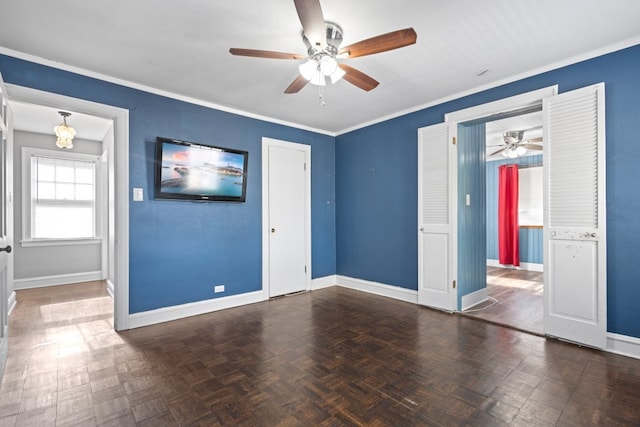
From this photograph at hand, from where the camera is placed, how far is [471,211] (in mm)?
3945

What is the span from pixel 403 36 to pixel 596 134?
6.75ft

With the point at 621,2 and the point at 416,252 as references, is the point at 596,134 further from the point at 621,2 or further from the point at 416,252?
the point at 416,252

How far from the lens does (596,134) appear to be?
2650mm

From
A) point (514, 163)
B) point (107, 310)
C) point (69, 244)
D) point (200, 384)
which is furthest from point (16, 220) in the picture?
point (514, 163)

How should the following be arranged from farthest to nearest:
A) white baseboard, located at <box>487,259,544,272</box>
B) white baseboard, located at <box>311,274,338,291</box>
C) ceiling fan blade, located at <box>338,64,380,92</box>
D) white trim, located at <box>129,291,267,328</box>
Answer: white baseboard, located at <box>487,259,544,272</box> < white baseboard, located at <box>311,274,338,291</box> < white trim, located at <box>129,291,267,328</box> < ceiling fan blade, located at <box>338,64,380,92</box>

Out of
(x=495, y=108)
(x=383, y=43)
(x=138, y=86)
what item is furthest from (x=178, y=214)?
(x=495, y=108)

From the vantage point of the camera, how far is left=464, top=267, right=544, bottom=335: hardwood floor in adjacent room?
333cm

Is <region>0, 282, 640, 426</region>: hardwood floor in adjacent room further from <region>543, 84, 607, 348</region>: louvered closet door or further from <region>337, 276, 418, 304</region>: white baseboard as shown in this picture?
<region>337, 276, 418, 304</region>: white baseboard

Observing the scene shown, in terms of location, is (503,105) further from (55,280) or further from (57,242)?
(55,280)

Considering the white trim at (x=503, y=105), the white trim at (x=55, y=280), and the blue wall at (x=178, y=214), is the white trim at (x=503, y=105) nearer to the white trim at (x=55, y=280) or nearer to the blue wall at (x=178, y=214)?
the blue wall at (x=178, y=214)

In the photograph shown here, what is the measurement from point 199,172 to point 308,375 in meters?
2.61

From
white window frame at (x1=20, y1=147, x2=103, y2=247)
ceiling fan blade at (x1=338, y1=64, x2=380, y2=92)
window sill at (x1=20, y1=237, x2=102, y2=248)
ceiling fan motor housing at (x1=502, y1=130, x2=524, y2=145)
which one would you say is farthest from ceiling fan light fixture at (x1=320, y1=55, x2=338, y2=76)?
window sill at (x1=20, y1=237, x2=102, y2=248)

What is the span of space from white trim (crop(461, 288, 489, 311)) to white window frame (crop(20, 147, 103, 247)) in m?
6.14

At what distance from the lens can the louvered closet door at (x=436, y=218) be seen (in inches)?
146
